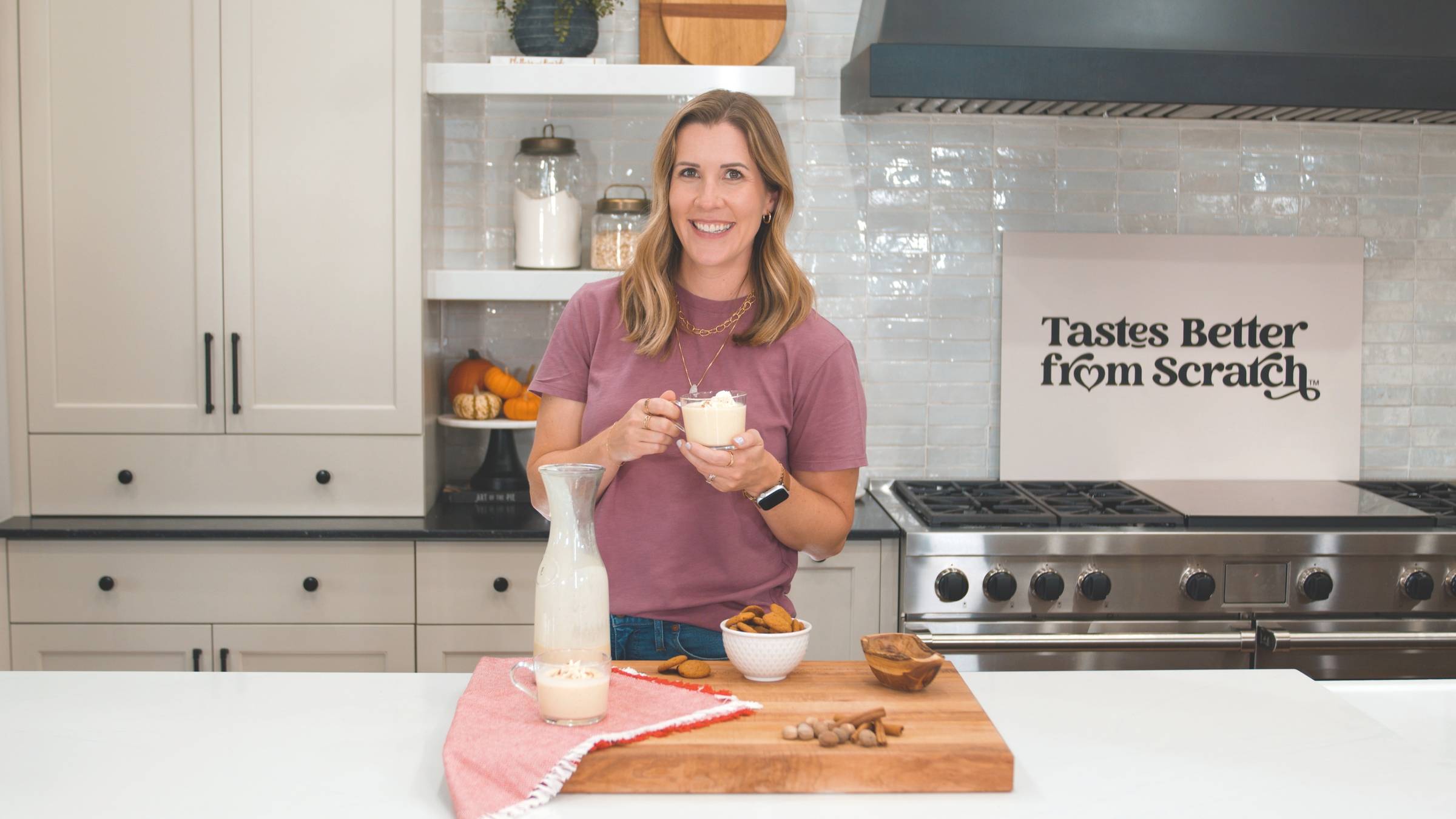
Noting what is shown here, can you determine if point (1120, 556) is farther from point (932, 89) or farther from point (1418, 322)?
point (1418, 322)

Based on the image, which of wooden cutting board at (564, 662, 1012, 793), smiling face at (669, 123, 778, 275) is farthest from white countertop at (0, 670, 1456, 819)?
smiling face at (669, 123, 778, 275)

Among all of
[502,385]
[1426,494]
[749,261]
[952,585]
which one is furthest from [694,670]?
[1426,494]

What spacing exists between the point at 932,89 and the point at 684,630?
59.4 inches

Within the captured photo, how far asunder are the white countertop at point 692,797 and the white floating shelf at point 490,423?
147cm

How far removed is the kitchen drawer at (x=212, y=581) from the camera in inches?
117

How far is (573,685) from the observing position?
1.41m

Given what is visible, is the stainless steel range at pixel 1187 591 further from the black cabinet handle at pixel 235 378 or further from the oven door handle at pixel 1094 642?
the black cabinet handle at pixel 235 378

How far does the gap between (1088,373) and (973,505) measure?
729mm

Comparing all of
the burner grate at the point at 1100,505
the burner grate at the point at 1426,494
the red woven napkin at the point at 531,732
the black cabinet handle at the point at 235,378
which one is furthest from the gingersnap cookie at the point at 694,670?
the burner grate at the point at 1426,494

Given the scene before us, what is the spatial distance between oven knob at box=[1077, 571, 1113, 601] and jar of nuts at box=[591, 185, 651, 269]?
141 centimetres

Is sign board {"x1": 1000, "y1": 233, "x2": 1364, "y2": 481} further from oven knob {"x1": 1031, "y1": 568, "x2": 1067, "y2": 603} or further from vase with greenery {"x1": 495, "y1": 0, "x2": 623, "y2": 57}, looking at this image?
vase with greenery {"x1": 495, "y1": 0, "x2": 623, "y2": 57}

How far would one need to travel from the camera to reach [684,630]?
6.18 feet

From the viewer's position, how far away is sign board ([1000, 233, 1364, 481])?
3.54 m

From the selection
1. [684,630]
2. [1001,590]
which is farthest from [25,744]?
[1001,590]
